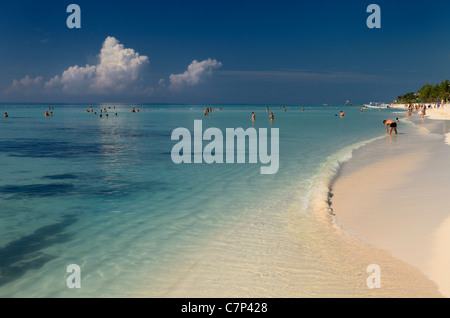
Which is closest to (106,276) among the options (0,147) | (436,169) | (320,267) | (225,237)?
(225,237)

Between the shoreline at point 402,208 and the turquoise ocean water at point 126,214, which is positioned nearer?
the turquoise ocean water at point 126,214

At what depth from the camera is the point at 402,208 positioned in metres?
10.3

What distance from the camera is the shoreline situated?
7.25 meters

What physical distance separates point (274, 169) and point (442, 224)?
9494 millimetres

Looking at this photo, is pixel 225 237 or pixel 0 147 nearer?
pixel 225 237

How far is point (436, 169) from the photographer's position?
52.3ft

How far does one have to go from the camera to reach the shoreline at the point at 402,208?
23.8 ft

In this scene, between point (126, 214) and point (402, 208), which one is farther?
point (126, 214)

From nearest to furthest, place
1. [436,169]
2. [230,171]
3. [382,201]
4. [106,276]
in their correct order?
[106,276] → [382,201] → [436,169] → [230,171]

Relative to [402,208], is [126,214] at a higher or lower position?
lower

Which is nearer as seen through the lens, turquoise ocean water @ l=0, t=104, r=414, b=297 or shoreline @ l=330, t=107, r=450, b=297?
turquoise ocean water @ l=0, t=104, r=414, b=297
